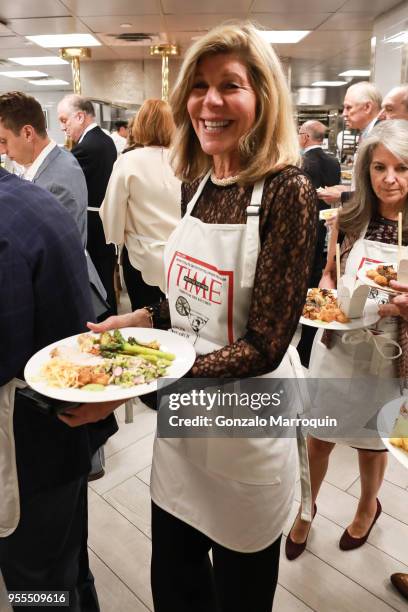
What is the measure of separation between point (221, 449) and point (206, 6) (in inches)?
193

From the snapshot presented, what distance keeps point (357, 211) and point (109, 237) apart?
1.66 metres

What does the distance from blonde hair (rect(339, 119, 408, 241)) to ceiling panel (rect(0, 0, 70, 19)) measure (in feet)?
13.5

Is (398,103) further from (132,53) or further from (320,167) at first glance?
(132,53)

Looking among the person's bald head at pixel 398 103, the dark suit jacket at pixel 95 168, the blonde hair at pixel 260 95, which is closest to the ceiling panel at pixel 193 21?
the dark suit jacket at pixel 95 168

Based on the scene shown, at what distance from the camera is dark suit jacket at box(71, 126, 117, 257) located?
3568mm

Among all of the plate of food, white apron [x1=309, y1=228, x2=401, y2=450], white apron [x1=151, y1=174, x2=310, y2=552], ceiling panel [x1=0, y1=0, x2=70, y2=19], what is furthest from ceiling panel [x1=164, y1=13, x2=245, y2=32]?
white apron [x1=151, y1=174, x2=310, y2=552]

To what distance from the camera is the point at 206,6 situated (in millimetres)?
4715

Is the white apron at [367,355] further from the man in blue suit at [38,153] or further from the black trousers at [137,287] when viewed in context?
the black trousers at [137,287]

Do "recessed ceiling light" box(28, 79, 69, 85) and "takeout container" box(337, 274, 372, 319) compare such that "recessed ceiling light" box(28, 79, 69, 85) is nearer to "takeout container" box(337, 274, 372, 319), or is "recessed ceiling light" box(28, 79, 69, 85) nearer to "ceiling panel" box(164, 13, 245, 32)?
"ceiling panel" box(164, 13, 245, 32)

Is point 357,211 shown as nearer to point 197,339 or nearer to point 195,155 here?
point 195,155

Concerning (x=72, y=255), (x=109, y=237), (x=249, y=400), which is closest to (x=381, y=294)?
(x=249, y=400)

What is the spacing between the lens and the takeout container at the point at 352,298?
161 centimetres

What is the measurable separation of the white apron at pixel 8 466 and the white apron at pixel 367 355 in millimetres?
1150

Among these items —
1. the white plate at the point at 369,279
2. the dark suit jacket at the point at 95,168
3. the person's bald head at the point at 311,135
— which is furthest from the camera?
the person's bald head at the point at 311,135
